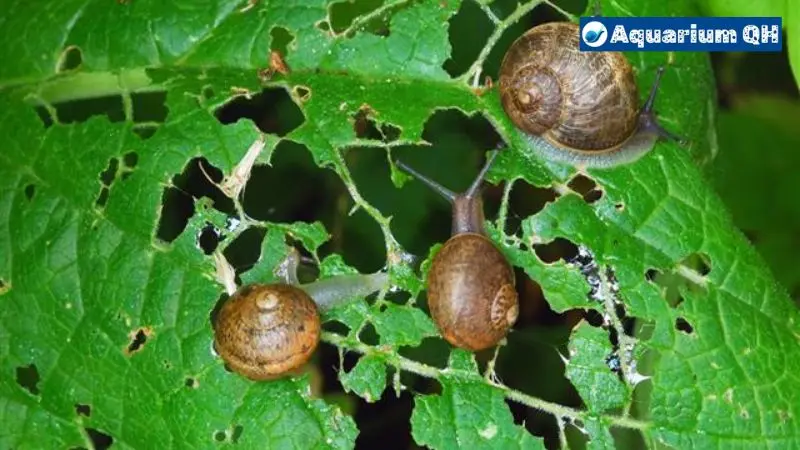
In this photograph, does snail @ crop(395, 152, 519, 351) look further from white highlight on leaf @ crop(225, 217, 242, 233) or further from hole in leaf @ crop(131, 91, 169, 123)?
hole in leaf @ crop(131, 91, 169, 123)

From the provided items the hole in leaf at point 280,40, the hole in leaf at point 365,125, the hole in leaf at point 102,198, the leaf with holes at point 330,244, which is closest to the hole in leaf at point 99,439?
the leaf with holes at point 330,244

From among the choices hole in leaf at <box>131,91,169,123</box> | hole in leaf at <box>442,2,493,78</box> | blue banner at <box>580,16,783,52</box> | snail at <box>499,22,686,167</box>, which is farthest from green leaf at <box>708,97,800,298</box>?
hole in leaf at <box>131,91,169,123</box>

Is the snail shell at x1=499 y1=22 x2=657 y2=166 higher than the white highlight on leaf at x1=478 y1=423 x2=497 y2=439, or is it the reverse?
the snail shell at x1=499 y1=22 x2=657 y2=166

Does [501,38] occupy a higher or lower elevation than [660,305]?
higher

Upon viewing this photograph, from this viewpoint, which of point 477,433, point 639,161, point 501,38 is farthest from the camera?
point 501,38

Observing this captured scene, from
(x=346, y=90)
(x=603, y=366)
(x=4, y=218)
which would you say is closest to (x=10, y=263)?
(x=4, y=218)

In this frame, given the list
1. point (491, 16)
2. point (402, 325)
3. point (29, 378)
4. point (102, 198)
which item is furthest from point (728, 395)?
point (29, 378)

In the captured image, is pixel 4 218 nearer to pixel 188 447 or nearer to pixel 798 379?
pixel 188 447
